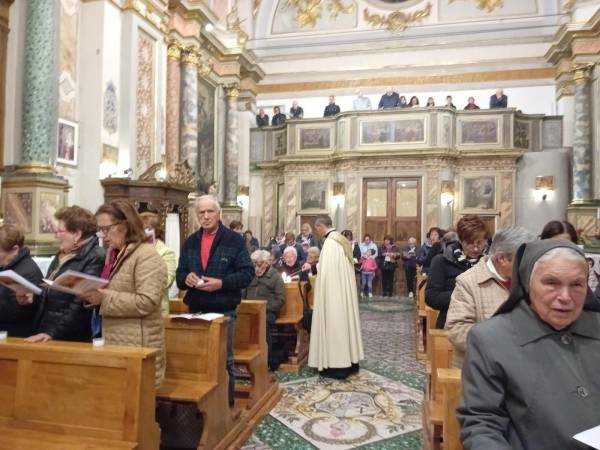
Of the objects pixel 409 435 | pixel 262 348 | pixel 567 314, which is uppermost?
pixel 567 314

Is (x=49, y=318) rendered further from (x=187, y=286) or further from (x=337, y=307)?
(x=337, y=307)

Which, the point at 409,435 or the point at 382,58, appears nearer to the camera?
the point at 409,435

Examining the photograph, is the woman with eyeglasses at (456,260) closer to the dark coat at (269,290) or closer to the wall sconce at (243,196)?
the dark coat at (269,290)

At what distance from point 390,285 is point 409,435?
10.1 meters

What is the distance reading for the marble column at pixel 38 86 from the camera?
7715 mm

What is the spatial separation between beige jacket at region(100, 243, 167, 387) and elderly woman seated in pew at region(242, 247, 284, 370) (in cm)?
318

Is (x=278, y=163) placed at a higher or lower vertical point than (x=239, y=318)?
higher

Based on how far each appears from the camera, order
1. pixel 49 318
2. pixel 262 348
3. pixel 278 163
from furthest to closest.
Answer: pixel 278 163 < pixel 262 348 < pixel 49 318

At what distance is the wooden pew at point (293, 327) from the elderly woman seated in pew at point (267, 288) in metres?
0.23

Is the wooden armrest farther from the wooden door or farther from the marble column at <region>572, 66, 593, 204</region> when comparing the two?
the marble column at <region>572, 66, 593, 204</region>

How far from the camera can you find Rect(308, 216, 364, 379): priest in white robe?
238 inches

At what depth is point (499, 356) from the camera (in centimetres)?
188

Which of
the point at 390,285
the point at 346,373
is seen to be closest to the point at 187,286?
the point at 346,373

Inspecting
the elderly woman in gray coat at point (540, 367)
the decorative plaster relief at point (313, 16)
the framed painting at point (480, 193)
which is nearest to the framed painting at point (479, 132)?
the framed painting at point (480, 193)
